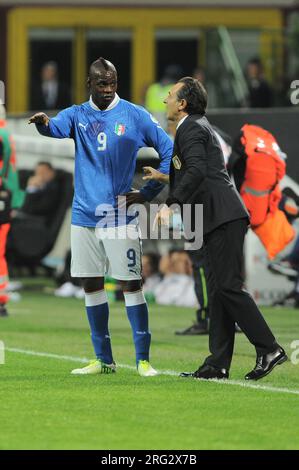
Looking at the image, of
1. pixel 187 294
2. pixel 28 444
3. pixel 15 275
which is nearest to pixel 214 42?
pixel 15 275

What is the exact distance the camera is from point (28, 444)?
8047 mm

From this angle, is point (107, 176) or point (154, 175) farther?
point (107, 176)

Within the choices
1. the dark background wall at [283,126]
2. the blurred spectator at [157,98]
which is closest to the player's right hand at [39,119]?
the dark background wall at [283,126]

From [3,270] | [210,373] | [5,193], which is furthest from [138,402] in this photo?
[5,193]

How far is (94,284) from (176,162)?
110cm

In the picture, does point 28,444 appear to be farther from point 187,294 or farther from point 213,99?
point 213,99

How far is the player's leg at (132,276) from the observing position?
1073 cm

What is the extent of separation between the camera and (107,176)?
35.1ft

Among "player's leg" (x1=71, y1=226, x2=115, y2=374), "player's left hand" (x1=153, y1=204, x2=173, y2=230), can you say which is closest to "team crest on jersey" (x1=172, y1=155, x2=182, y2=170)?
"player's left hand" (x1=153, y1=204, x2=173, y2=230)

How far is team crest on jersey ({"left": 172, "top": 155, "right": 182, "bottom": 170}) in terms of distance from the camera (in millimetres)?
10461

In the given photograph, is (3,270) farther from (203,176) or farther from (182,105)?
(203,176)

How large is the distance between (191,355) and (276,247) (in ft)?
11.1

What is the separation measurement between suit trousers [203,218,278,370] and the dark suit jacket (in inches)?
3.8

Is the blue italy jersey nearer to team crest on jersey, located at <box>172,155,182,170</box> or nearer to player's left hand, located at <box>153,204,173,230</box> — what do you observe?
team crest on jersey, located at <box>172,155,182,170</box>
